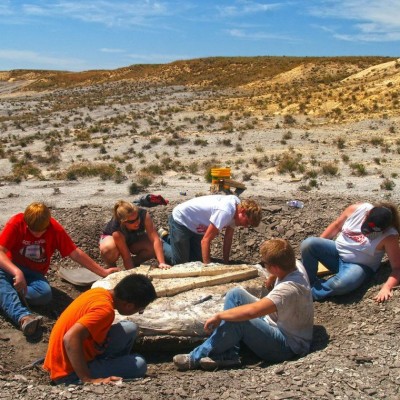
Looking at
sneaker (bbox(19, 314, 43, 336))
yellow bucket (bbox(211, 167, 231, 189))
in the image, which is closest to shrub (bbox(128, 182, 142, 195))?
yellow bucket (bbox(211, 167, 231, 189))

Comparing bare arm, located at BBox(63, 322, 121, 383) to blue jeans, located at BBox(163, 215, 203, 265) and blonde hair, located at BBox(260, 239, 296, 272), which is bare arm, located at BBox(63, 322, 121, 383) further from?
blue jeans, located at BBox(163, 215, 203, 265)

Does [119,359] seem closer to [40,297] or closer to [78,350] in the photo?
[78,350]

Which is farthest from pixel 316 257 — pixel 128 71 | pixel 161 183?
pixel 128 71

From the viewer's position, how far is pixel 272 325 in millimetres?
4457

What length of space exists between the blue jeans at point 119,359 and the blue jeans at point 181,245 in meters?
2.15

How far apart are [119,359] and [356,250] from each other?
2.54 metres

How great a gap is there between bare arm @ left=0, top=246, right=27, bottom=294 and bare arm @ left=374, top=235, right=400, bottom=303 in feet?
9.83

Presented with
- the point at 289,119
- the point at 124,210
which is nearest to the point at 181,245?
the point at 124,210

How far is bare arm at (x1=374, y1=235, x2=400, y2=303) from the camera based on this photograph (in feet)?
16.4

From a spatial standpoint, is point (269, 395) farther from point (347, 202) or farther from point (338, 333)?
point (347, 202)

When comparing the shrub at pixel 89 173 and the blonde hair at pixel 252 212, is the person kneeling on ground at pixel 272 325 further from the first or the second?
the shrub at pixel 89 173

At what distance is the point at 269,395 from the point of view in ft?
11.7

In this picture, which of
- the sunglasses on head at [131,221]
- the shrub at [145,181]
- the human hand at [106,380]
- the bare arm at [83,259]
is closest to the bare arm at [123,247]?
the sunglasses on head at [131,221]

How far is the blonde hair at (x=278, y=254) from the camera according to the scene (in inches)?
165
